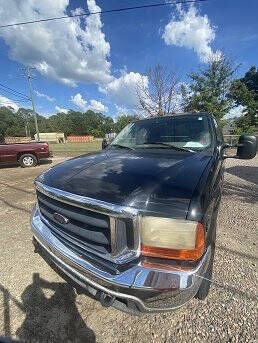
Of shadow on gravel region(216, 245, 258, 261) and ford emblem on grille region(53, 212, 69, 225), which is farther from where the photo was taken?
shadow on gravel region(216, 245, 258, 261)

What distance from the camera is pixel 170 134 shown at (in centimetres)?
354

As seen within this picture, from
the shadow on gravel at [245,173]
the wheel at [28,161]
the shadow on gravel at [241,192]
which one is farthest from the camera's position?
the wheel at [28,161]

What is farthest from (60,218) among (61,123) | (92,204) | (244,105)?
(61,123)

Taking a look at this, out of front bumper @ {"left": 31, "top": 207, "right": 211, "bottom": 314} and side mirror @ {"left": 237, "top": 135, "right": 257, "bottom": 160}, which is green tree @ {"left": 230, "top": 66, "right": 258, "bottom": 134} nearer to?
side mirror @ {"left": 237, "top": 135, "right": 257, "bottom": 160}

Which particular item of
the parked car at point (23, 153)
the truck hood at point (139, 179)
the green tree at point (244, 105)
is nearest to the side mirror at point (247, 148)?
the truck hood at point (139, 179)

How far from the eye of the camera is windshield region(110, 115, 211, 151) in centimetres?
318

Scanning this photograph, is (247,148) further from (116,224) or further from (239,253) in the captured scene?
(116,224)

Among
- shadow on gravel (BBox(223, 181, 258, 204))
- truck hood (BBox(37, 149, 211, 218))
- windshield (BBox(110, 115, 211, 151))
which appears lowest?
shadow on gravel (BBox(223, 181, 258, 204))

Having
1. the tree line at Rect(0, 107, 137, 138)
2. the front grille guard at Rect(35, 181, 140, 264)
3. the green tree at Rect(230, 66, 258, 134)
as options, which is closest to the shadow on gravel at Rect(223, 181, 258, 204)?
the front grille guard at Rect(35, 181, 140, 264)

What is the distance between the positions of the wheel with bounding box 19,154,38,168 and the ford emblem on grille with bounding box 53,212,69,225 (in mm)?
10903

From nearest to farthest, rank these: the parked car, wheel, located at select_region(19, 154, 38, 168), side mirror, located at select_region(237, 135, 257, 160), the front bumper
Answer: the front bumper
side mirror, located at select_region(237, 135, 257, 160)
the parked car
wheel, located at select_region(19, 154, 38, 168)

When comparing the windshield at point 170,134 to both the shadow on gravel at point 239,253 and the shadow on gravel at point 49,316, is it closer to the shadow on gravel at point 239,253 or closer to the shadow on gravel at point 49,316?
the shadow on gravel at point 239,253

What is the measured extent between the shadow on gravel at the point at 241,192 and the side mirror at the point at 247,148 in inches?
→ 109

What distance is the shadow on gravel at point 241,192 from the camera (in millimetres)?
5714
